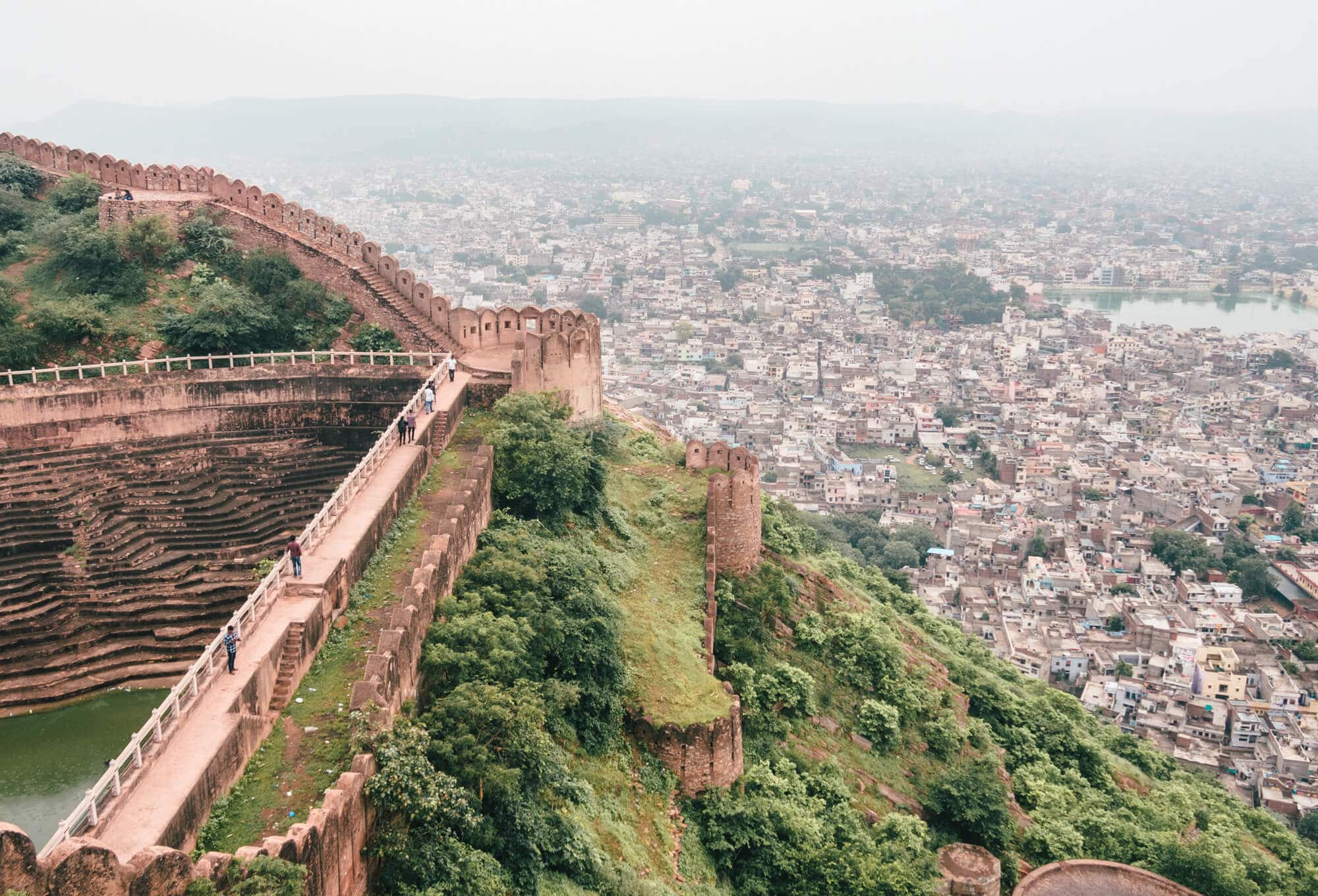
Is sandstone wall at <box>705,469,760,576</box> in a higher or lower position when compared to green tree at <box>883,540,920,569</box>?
higher

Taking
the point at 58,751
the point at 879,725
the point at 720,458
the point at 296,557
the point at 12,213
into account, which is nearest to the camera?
the point at 58,751

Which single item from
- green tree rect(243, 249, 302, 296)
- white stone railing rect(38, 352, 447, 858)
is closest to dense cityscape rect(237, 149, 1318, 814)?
green tree rect(243, 249, 302, 296)

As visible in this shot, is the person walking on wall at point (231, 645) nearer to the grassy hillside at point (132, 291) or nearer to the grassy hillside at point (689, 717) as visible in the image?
the grassy hillside at point (689, 717)

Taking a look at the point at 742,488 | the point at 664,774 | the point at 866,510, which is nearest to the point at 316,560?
the point at 664,774

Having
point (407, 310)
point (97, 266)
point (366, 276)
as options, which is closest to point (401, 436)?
point (407, 310)

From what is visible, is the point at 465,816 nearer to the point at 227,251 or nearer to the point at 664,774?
the point at 664,774

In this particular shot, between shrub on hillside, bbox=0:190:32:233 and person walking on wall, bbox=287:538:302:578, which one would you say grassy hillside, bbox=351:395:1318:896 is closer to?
person walking on wall, bbox=287:538:302:578

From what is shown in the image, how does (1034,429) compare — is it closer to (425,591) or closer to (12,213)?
(12,213)

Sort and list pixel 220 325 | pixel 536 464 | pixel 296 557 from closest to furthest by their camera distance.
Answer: pixel 296 557, pixel 536 464, pixel 220 325
